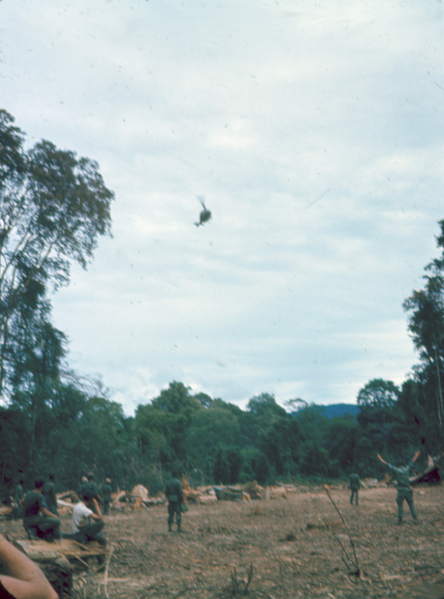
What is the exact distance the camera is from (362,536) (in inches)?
452

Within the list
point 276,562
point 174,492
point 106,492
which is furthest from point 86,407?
Result: point 276,562

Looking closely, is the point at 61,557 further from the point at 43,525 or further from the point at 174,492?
the point at 174,492

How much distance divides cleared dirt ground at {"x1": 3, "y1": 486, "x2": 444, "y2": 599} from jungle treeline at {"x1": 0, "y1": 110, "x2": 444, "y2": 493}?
179 cm

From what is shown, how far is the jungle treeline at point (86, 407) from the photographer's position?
73.5 ft

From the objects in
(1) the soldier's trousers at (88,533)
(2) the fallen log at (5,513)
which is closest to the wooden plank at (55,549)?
(1) the soldier's trousers at (88,533)

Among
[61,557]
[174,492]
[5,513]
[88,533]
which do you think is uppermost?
[174,492]

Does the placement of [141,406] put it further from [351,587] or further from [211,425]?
[351,587]

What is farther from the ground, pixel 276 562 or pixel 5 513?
pixel 276 562

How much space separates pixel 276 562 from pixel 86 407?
1917 cm

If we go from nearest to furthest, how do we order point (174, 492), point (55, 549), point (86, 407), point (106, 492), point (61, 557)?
point (61, 557)
point (55, 549)
point (174, 492)
point (106, 492)
point (86, 407)

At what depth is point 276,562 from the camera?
866 centimetres

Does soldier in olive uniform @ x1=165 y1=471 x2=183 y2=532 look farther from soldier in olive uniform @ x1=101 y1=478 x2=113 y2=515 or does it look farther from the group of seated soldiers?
soldier in olive uniform @ x1=101 y1=478 x2=113 y2=515

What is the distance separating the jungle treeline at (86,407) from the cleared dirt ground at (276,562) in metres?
1.79

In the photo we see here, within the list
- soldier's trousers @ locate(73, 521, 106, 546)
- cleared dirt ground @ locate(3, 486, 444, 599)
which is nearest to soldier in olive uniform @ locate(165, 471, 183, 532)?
cleared dirt ground @ locate(3, 486, 444, 599)
